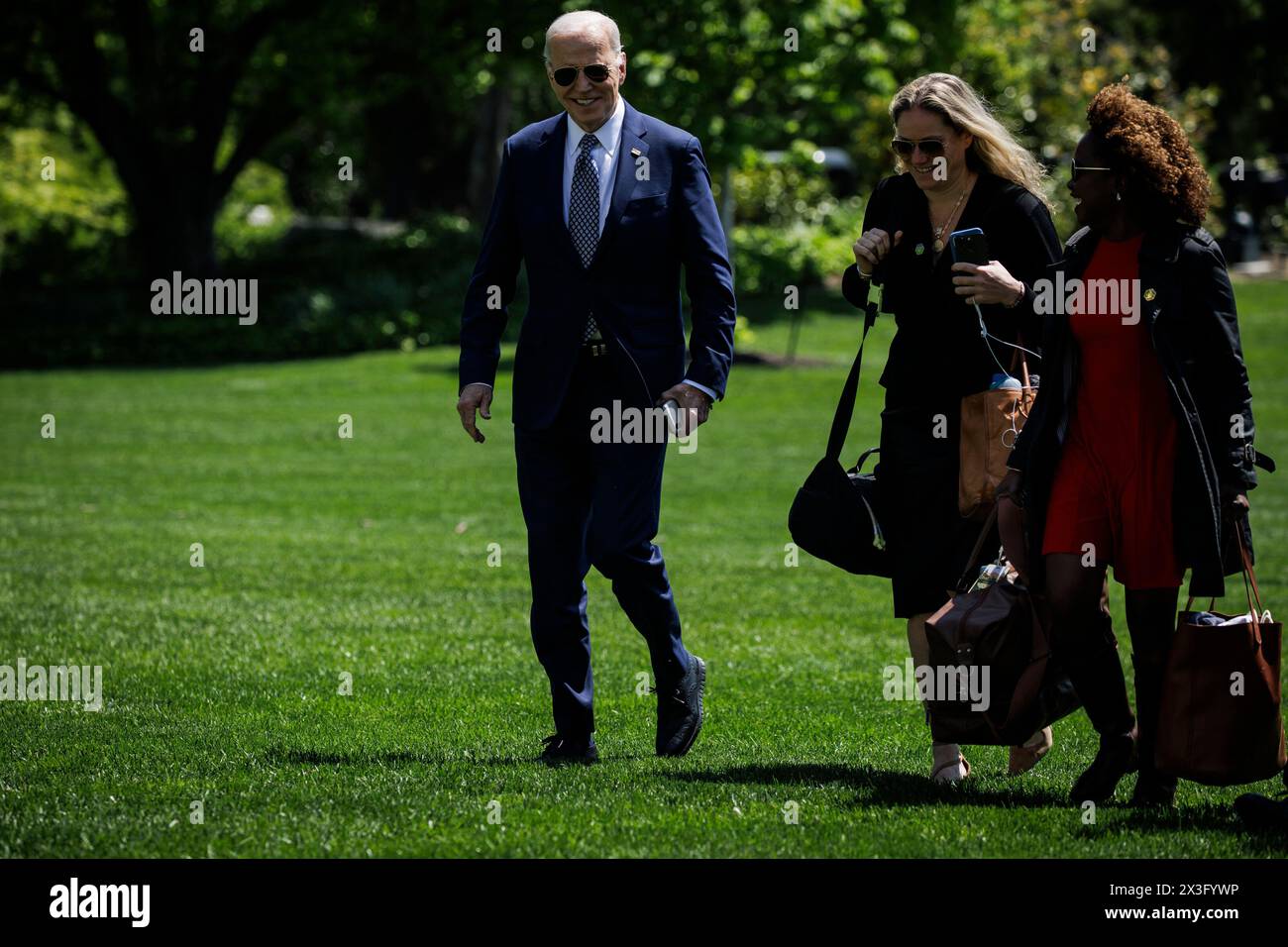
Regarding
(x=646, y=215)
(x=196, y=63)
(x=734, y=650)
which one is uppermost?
(x=196, y=63)

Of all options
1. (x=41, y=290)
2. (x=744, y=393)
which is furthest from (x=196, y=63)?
(x=744, y=393)

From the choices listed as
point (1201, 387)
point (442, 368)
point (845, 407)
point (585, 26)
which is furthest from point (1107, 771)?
point (442, 368)

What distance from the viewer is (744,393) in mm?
23328

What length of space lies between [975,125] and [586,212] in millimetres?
1309

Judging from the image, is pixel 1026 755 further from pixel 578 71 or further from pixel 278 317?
pixel 278 317

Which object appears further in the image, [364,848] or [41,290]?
[41,290]

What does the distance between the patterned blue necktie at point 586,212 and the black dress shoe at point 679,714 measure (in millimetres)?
1295

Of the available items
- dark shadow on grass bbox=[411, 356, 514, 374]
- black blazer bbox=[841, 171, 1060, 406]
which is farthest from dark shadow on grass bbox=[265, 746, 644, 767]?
dark shadow on grass bbox=[411, 356, 514, 374]

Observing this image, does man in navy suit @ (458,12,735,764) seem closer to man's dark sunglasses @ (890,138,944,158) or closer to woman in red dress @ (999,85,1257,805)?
man's dark sunglasses @ (890,138,944,158)

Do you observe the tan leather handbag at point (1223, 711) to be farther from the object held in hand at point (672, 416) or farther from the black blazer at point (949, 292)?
the object held in hand at point (672, 416)

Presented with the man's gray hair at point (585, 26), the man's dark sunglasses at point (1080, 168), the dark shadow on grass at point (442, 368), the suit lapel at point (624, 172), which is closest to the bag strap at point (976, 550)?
the man's dark sunglasses at point (1080, 168)

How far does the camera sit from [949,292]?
556cm
